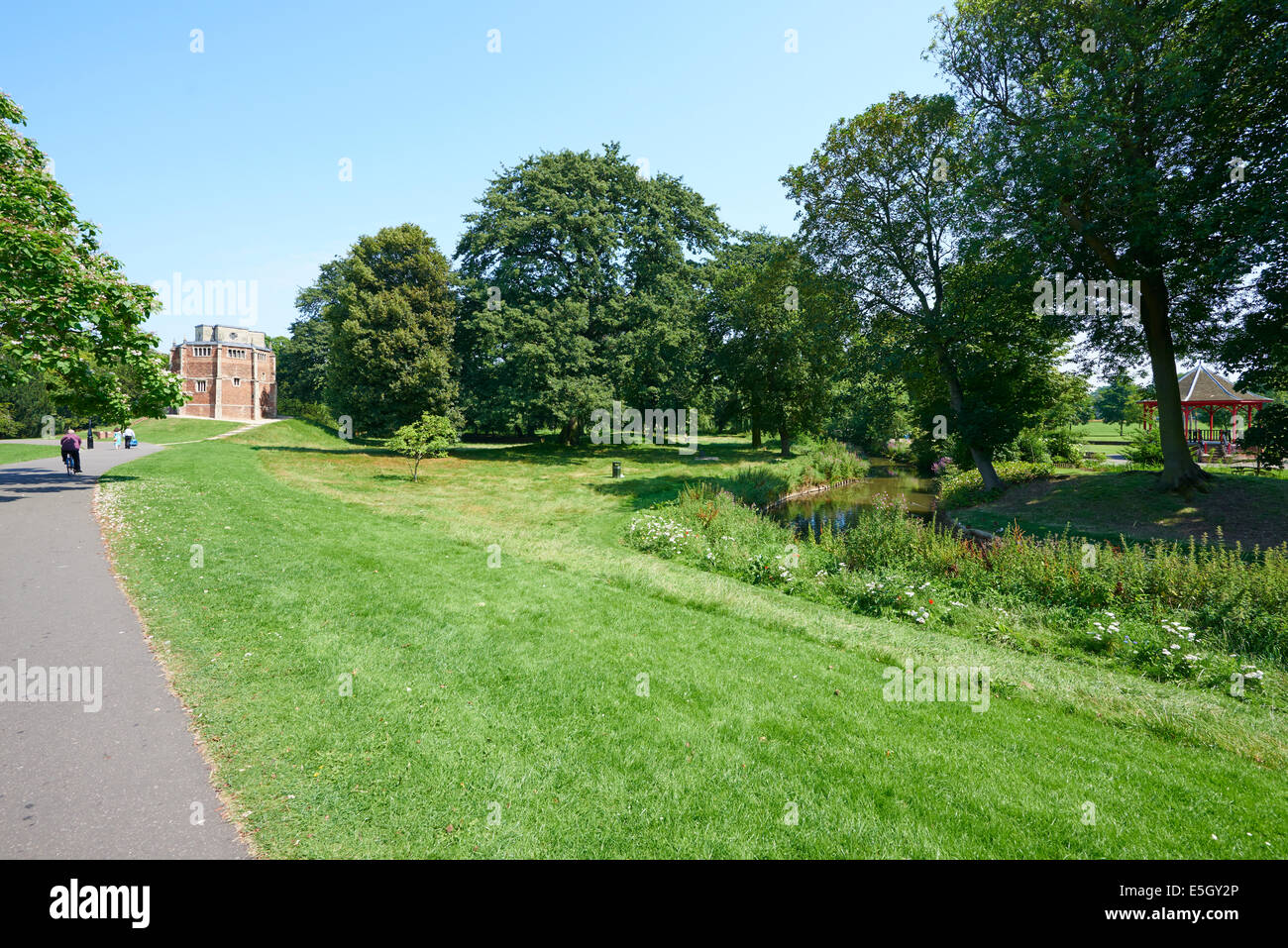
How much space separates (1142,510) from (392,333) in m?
37.4

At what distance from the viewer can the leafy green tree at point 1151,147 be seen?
13.4 meters

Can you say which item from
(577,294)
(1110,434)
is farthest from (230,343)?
(1110,434)

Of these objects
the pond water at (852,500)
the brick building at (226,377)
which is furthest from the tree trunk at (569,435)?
the brick building at (226,377)

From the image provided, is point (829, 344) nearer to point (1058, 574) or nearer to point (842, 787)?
point (1058, 574)

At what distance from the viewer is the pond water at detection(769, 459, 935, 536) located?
20.8 metres

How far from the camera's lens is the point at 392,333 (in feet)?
110

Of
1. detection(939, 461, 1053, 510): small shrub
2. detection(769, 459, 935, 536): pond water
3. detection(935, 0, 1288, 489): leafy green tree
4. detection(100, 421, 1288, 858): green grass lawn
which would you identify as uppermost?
detection(935, 0, 1288, 489): leafy green tree

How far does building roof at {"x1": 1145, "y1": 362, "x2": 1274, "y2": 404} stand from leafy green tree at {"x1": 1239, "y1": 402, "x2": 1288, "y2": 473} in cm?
1888

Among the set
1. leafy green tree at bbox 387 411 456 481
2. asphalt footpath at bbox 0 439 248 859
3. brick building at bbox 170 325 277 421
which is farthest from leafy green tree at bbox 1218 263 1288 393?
brick building at bbox 170 325 277 421

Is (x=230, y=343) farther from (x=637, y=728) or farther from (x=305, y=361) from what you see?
(x=637, y=728)

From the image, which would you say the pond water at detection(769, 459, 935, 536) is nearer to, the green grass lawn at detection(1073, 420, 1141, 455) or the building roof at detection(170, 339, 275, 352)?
the green grass lawn at detection(1073, 420, 1141, 455)

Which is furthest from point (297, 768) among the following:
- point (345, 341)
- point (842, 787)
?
point (345, 341)

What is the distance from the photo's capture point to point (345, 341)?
34.3 meters
